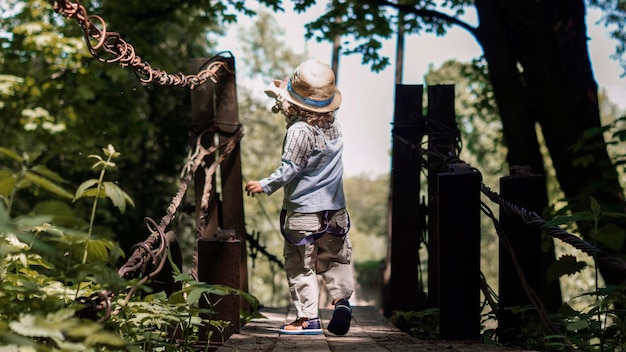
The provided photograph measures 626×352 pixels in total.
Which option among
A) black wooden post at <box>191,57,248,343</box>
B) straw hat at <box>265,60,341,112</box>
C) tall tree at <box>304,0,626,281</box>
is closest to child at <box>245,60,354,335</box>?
straw hat at <box>265,60,341,112</box>

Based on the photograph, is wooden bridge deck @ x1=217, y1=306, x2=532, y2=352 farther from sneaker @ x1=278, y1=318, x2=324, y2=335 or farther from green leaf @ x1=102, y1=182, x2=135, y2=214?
green leaf @ x1=102, y1=182, x2=135, y2=214

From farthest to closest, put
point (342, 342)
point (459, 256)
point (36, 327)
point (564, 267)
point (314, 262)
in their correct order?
point (314, 262) < point (342, 342) < point (459, 256) < point (564, 267) < point (36, 327)

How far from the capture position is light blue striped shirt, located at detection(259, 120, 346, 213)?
429cm

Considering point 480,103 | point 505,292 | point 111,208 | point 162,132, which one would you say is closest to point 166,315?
point 505,292

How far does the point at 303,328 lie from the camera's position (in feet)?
13.9

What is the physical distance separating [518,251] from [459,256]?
280mm

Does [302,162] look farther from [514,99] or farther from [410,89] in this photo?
[514,99]

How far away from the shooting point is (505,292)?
345 centimetres

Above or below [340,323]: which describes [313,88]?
above

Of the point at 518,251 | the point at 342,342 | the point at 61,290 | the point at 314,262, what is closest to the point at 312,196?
the point at 314,262

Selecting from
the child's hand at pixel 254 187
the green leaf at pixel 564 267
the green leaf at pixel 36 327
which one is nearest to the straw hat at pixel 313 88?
the child's hand at pixel 254 187

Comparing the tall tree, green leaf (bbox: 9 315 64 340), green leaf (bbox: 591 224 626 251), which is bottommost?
green leaf (bbox: 9 315 64 340)

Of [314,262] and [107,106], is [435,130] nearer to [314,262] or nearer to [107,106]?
[314,262]

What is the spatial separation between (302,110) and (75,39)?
27.3ft
